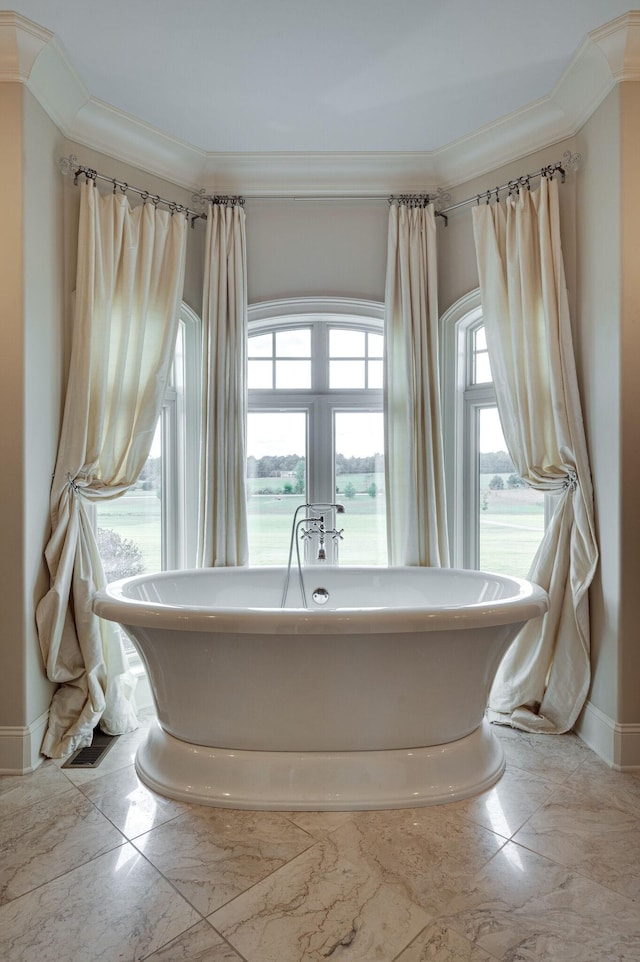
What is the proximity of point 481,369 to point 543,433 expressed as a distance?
691 mm

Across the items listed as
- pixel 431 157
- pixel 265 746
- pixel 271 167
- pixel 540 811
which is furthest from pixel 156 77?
pixel 540 811

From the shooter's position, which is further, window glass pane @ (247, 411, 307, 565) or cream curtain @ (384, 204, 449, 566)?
window glass pane @ (247, 411, 307, 565)

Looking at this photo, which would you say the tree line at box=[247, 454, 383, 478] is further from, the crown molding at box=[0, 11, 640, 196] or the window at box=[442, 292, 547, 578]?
the crown molding at box=[0, 11, 640, 196]

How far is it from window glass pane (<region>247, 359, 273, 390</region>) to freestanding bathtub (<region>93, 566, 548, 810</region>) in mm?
1602

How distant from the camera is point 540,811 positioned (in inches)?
78.8

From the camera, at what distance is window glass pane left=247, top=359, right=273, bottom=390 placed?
334 centimetres

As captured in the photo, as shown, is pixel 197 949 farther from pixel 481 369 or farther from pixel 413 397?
pixel 481 369

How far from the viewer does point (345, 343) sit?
3367 millimetres

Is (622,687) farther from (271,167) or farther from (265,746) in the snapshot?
(271,167)

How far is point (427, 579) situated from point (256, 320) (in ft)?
5.56

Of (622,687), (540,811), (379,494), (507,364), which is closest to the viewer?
(540,811)

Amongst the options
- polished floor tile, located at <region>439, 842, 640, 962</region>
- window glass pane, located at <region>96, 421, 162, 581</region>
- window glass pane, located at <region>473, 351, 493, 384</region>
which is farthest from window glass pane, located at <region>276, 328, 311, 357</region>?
polished floor tile, located at <region>439, 842, 640, 962</region>

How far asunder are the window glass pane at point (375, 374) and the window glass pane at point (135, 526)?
1.23m

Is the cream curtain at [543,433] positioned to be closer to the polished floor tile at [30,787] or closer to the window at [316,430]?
the window at [316,430]
